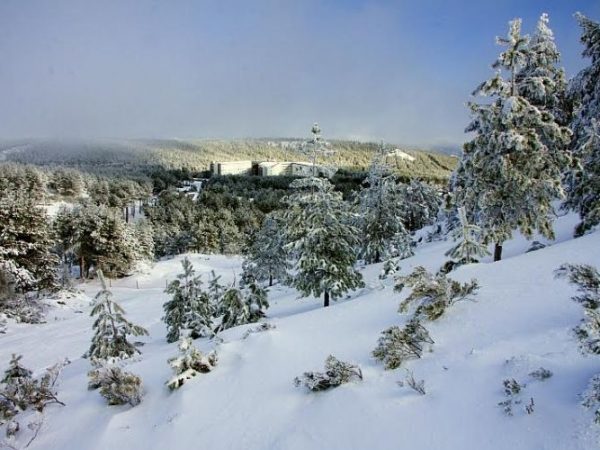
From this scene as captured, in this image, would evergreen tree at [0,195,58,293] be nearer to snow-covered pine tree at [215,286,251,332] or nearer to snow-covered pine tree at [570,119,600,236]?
snow-covered pine tree at [215,286,251,332]

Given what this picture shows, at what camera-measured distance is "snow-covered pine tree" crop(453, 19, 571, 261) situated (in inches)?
523

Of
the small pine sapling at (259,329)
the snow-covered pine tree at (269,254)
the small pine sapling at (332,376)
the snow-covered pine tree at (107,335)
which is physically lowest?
the snow-covered pine tree at (269,254)

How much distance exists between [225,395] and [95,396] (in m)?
3.62

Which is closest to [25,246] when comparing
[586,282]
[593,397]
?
[586,282]

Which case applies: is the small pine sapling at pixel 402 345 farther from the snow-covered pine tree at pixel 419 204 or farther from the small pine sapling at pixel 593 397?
the snow-covered pine tree at pixel 419 204

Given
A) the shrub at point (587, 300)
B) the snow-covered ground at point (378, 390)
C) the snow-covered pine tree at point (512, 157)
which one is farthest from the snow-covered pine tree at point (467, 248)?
the shrub at point (587, 300)

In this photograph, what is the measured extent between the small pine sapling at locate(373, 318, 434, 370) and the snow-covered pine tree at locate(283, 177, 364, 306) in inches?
323

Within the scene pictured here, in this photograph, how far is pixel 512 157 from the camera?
13.7m

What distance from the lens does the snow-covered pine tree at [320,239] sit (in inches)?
604

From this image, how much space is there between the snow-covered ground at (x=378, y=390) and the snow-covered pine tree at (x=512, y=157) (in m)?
2.92

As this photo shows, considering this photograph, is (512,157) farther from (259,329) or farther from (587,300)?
(259,329)

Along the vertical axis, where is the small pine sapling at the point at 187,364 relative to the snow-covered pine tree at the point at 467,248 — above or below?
below

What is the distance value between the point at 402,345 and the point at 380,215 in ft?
74.8

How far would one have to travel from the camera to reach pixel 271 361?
8.12m
